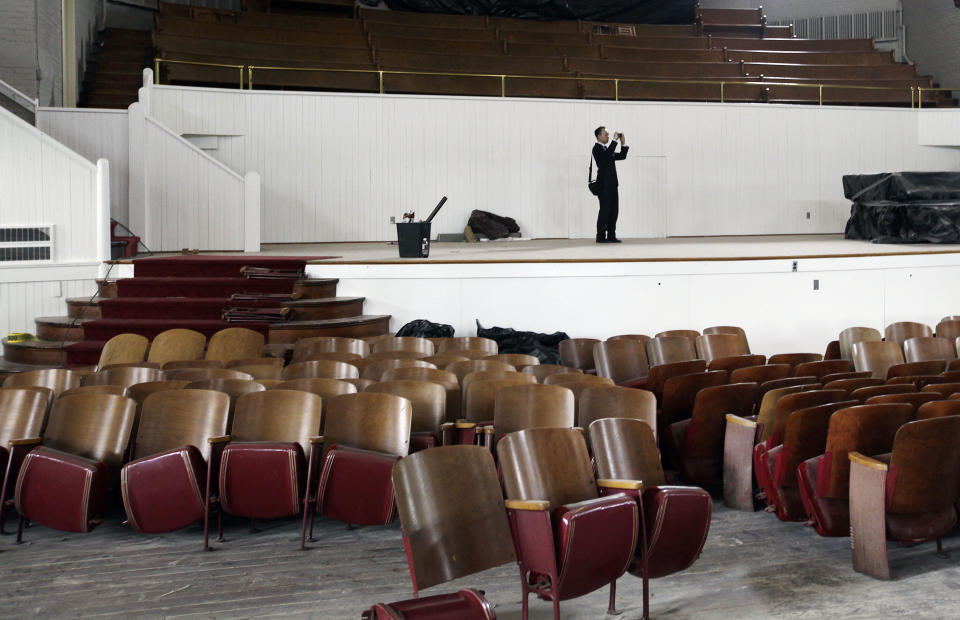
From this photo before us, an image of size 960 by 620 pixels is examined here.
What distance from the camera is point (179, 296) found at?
8.33m

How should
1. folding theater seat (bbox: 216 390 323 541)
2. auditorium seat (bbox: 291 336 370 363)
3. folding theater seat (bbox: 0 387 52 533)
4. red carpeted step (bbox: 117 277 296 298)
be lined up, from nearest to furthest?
folding theater seat (bbox: 216 390 323 541), folding theater seat (bbox: 0 387 52 533), auditorium seat (bbox: 291 336 370 363), red carpeted step (bbox: 117 277 296 298)

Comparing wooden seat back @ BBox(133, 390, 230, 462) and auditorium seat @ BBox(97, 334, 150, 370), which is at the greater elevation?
auditorium seat @ BBox(97, 334, 150, 370)

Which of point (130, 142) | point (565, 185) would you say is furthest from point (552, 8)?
point (130, 142)

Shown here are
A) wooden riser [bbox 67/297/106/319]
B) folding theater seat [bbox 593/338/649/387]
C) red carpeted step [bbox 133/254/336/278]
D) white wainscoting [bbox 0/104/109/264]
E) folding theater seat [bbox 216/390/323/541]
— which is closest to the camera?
folding theater seat [bbox 216/390/323/541]

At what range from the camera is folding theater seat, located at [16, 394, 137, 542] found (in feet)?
12.7

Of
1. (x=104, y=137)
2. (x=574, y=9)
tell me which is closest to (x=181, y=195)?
(x=104, y=137)

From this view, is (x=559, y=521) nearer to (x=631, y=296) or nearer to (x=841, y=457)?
(x=841, y=457)

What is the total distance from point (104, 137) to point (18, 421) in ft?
23.4

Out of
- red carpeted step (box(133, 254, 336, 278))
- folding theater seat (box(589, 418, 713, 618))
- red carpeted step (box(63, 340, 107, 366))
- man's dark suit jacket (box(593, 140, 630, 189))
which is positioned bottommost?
folding theater seat (box(589, 418, 713, 618))

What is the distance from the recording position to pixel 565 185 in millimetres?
13008

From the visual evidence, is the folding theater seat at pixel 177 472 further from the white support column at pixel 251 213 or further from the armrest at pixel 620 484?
the white support column at pixel 251 213

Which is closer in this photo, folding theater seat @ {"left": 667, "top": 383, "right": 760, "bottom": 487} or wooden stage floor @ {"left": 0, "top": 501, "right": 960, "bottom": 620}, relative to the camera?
wooden stage floor @ {"left": 0, "top": 501, "right": 960, "bottom": 620}

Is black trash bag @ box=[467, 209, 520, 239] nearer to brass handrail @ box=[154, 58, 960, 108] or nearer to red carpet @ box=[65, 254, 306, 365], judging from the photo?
brass handrail @ box=[154, 58, 960, 108]

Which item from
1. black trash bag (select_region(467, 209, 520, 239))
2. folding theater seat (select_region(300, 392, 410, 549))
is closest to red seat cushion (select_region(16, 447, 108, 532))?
folding theater seat (select_region(300, 392, 410, 549))
